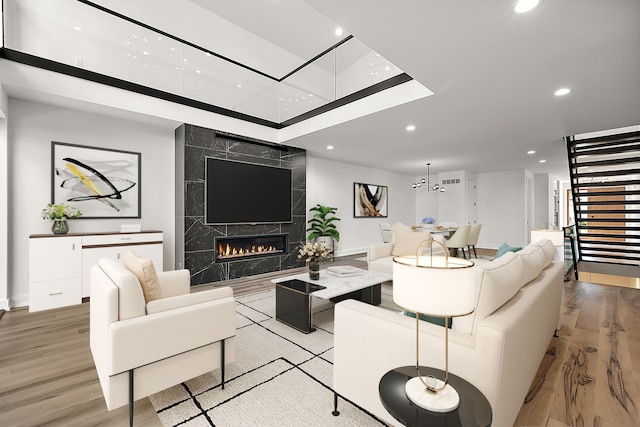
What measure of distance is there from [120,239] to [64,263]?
624mm

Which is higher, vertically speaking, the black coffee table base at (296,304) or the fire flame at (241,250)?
the fire flame at (241,250)

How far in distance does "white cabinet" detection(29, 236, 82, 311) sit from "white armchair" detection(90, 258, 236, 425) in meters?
2.10

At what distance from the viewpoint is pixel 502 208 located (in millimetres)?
9000

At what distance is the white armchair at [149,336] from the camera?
1.51 m

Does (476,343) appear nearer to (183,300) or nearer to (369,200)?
(183,300)

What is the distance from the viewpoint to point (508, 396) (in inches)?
50.4

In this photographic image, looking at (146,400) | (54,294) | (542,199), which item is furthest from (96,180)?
(542,199)

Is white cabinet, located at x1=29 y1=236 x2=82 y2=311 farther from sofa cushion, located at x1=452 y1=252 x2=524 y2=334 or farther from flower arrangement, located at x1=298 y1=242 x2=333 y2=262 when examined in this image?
sofa cushion, located at x1=452 y1=252 x2=524 y2=334

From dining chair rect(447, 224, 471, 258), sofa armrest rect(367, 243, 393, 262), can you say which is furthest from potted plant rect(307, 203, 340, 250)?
dining chair rect(447, 224, 471, 258)

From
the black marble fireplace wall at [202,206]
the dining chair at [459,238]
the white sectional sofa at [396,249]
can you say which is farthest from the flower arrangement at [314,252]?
the dining chair at [459,238]

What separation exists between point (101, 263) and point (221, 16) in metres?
4.99

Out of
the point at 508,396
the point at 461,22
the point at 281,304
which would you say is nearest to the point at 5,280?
the point at 281,304

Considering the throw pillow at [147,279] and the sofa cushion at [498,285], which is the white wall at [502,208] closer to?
the sofa cushion at [498,285]

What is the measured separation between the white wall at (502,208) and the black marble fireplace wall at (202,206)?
24.5ft
